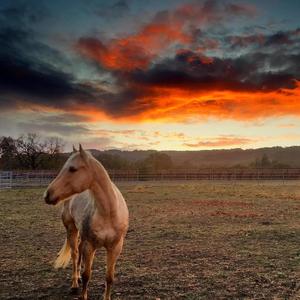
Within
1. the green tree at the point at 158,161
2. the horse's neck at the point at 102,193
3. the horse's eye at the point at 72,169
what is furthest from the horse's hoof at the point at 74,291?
the green tree at the point at 158,161

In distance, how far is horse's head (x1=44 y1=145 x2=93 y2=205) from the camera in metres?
5.42

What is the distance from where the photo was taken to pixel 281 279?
7391 millimetres

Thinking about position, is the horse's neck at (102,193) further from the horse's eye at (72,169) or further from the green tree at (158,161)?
the green tree at (158,161)

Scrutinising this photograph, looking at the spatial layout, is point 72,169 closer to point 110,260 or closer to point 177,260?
point 110,260

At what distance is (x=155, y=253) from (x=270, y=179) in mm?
45888

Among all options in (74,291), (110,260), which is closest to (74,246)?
(74,291)

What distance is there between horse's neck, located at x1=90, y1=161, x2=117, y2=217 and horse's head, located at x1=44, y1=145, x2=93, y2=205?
4.7 inches

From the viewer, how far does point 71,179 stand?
557cm

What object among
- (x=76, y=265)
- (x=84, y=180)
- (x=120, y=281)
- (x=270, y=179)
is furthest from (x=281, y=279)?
(x=270, y=179)

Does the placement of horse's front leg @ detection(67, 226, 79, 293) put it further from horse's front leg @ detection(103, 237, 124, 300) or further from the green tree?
the green tree

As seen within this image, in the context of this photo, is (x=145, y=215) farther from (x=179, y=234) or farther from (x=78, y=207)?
(x=78, y=207)

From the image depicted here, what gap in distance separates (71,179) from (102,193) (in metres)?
0.56

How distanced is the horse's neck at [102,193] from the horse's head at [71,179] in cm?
12

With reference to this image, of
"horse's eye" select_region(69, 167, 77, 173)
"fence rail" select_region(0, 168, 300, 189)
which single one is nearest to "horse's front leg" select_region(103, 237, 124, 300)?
"horse's eye" select_region(69, 167, 77, 173)
